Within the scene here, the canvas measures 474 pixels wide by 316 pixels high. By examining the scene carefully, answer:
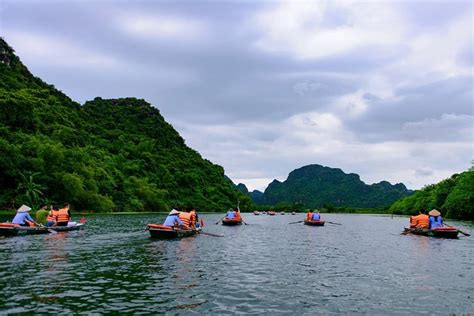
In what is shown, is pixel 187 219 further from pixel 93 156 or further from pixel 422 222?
pixel 93 156

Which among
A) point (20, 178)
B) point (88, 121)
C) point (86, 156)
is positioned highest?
point (88, 121)

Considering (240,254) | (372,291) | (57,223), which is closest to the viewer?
(372,291)

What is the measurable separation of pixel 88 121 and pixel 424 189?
107 metres

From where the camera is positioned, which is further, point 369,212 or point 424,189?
point 369,212

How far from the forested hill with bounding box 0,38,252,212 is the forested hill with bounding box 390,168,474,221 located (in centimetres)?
6087

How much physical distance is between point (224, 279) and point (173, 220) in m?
16.3

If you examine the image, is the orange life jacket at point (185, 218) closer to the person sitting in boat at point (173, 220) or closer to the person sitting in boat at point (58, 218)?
the person sitting in boat at point (173, 220)

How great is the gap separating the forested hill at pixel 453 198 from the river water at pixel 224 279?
62061 mm

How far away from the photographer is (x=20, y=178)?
6762 centimetres

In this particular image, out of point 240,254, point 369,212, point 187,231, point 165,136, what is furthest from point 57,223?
point 369,212

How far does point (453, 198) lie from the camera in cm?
8812

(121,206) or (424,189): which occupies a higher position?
(424,189)

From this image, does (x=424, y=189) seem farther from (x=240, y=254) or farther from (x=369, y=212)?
(x=240, y=254)

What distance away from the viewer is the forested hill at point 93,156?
242ft
